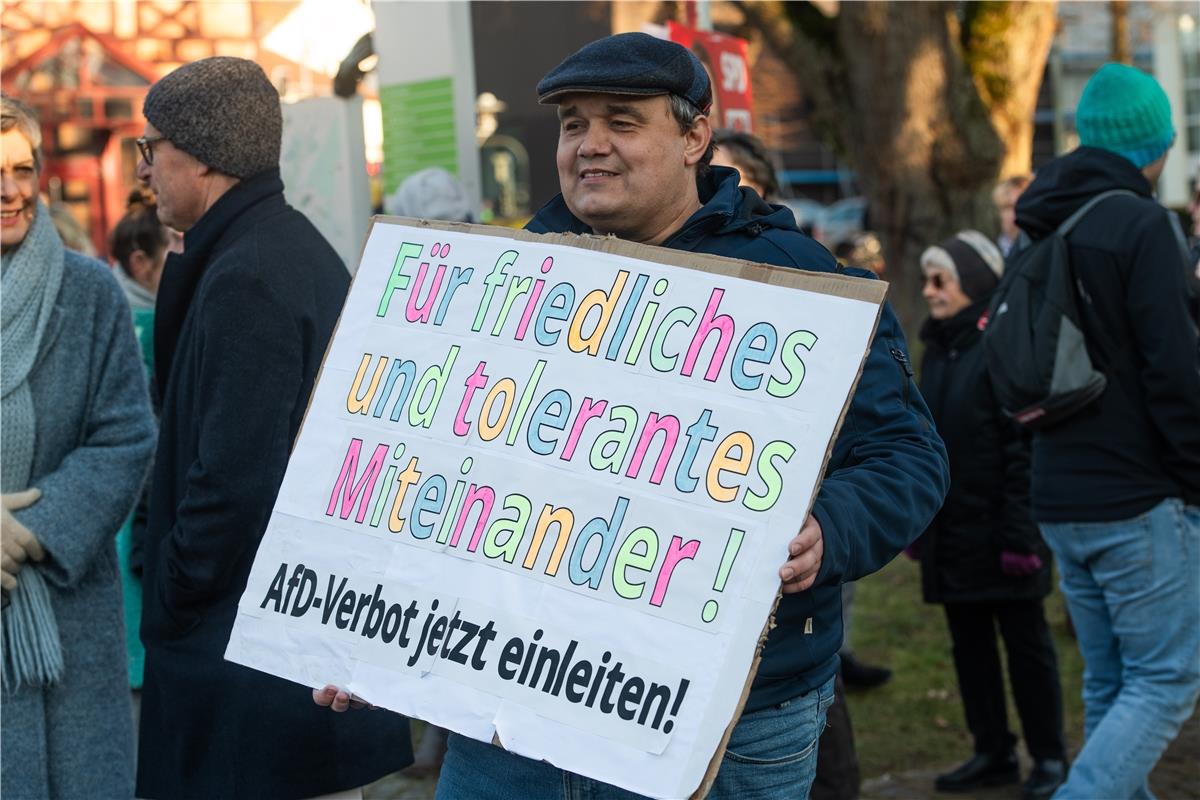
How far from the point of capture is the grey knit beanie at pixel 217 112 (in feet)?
10.0

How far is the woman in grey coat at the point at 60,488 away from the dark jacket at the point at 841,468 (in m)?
1.32

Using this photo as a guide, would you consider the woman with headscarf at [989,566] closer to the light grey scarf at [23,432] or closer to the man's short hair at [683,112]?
the man's short hair at [683,112]

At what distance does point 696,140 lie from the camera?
2.56 metres

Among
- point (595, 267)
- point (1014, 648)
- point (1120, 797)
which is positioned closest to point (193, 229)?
point (595, 267)

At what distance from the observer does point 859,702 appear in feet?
20.6

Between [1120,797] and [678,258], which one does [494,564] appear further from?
[1120,797]

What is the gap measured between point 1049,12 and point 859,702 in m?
8.33

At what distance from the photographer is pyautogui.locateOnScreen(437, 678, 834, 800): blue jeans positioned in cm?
239

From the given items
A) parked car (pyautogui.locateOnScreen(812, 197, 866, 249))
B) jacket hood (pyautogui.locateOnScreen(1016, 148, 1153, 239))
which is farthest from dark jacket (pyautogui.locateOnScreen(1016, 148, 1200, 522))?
parked car (pyautogui.locateOnScreen(812, 197, 866, 249))

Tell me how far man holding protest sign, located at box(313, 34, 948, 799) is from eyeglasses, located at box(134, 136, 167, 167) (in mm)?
1015

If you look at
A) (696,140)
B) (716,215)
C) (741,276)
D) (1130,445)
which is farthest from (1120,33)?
(741,276)

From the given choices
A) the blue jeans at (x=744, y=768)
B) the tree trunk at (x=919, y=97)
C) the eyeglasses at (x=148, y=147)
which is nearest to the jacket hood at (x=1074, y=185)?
the blue jeans at (x=744, y=768)

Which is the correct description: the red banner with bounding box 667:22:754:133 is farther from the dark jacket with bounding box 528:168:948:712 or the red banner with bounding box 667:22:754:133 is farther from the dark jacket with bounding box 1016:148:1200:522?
the dark jacket with bounding box 528:168:948:712

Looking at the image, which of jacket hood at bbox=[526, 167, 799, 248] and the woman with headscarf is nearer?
jacket hood at bbox=[526, 167, 799, 248]
